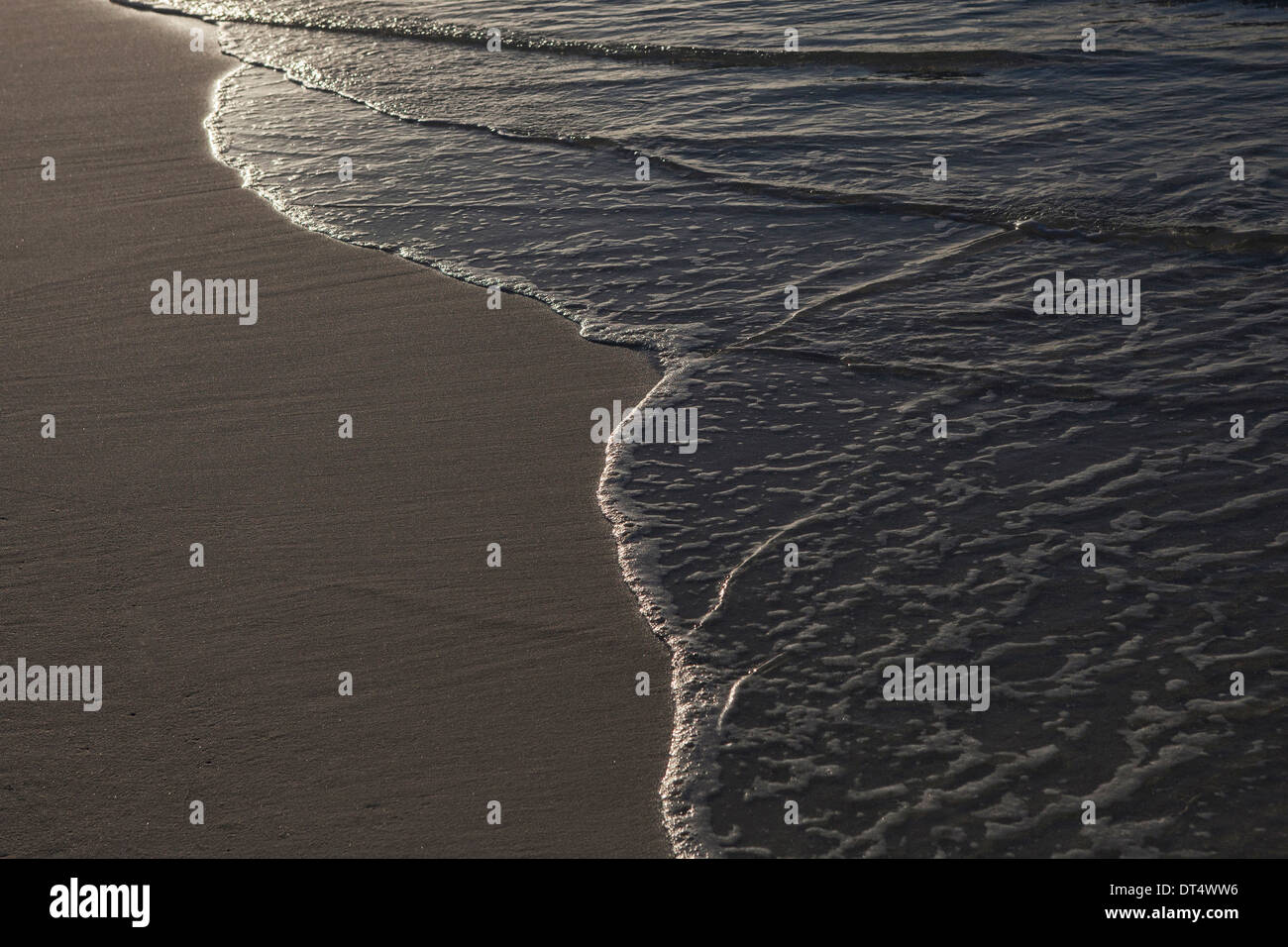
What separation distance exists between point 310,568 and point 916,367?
9.54ft

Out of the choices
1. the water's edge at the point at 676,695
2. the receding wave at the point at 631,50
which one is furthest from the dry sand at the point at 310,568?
the receding wave at the point at 631,50

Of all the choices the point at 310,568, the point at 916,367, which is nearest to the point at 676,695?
the point at 310,568

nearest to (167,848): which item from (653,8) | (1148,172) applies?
(1148,172)

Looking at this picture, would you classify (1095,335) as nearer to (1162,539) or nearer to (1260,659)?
(1162,539)

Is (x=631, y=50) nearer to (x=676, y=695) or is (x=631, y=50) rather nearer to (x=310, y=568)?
(x=310, y=568)

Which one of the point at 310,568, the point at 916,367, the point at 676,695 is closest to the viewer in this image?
the point at 676,695

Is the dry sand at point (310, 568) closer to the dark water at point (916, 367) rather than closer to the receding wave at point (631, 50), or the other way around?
the dark water at point (916, 367)

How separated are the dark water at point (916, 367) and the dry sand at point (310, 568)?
26cm

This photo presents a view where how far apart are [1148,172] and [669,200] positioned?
120 inches

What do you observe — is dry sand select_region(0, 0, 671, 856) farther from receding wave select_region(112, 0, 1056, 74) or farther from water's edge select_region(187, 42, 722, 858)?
receding wave select_region(112, 0, 1056, 74)

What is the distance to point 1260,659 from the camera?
3658 mm

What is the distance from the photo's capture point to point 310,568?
4305 millimetres

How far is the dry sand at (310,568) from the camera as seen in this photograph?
3363mm
